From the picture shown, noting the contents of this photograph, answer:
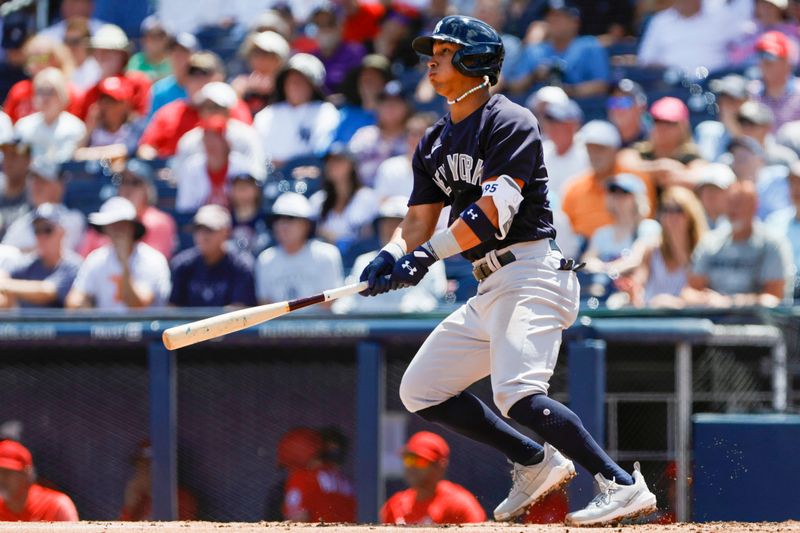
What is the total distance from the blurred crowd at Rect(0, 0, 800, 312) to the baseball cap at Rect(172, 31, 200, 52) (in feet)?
0.16

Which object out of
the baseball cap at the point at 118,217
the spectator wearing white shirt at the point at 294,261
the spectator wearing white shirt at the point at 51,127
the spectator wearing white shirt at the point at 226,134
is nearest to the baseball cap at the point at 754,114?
the spectator wearing white shirt at the point at 294,261

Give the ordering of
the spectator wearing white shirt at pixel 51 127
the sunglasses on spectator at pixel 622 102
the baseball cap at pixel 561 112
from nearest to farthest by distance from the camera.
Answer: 1. the baseball cap at pixel 561 112
2. the sunglasses on spectator at pixel 622 102
3. the spectator wearing white shirt at pixel 51 127

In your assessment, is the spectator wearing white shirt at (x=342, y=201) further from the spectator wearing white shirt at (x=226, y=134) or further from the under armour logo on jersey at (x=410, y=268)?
the under armour logo on jersey at (x=410, y=268)

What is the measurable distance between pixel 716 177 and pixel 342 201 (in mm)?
2351

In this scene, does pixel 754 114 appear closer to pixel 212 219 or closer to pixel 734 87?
pixel 734 87

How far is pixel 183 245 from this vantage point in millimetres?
8609

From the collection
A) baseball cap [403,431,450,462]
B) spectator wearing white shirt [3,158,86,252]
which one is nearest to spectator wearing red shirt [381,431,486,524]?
baseball cap [403,431,450,462]

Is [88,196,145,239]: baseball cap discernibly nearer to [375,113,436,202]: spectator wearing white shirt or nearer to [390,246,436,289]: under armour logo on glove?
[375,113,436,202]: spectator wearing white shirt

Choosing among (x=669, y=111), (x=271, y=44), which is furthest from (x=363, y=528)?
(x=271, y=44)

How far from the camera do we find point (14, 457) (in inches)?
265

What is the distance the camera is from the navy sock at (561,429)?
4348 millimetres

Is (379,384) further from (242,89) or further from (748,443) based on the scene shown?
A: (242,89)

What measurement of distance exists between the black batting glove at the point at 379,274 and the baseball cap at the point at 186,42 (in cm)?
614

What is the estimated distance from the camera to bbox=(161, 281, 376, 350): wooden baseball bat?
14.4ft
